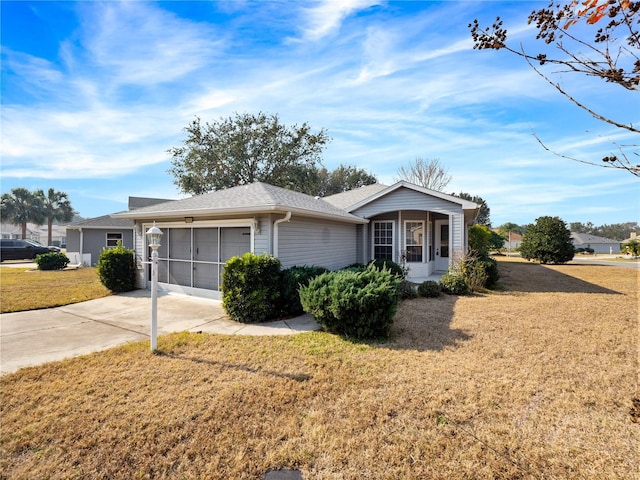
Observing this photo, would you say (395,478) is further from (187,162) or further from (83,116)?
(187,162)

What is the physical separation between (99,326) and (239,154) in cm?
2126

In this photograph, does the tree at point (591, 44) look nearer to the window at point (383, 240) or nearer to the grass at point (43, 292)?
the grass at point (43, 292)

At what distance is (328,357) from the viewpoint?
459cm

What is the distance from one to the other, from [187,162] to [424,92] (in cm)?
2244

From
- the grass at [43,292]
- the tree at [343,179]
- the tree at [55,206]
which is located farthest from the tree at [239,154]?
the tree at [55,206]

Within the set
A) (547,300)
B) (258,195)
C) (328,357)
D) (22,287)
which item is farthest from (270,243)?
(22,287)

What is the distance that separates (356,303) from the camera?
530cm

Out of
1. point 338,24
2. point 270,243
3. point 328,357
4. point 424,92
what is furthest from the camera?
point 424,92

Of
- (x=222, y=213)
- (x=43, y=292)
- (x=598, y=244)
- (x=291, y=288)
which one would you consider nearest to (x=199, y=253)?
(x=222, y=213)

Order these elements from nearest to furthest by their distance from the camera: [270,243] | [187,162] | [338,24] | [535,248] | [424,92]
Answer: [338,24], [270,243], [424,92], [535,248], [187,162]

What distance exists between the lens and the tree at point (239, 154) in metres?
25.1

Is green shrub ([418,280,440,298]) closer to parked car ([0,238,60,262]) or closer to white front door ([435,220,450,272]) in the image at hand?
white front door ([435,220,450,272])

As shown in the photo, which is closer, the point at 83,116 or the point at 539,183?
the point at 539,183

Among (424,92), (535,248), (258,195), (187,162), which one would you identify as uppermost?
(187,162)
